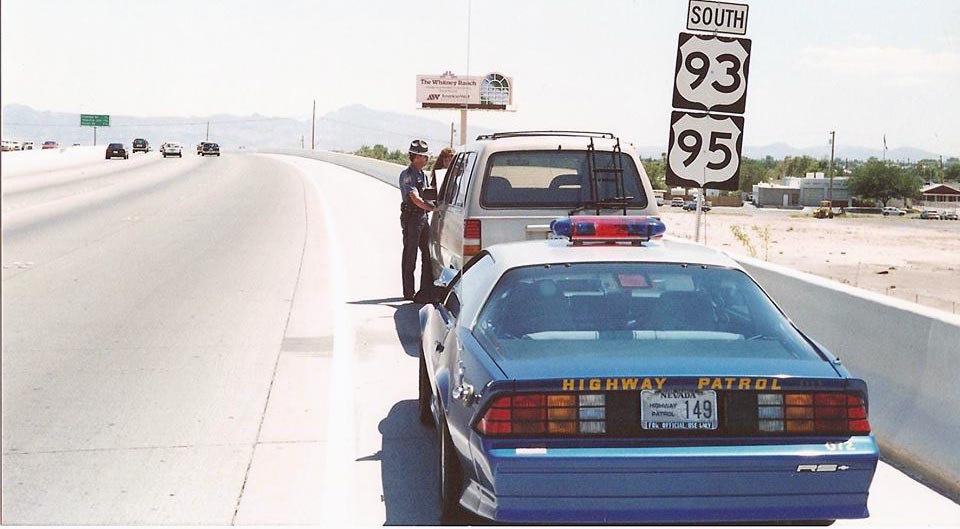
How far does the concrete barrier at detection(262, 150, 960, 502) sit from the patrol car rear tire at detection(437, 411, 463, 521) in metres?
2.66

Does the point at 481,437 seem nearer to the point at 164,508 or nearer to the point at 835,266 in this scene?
the point at 164,508

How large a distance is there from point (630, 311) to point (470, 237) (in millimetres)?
5073

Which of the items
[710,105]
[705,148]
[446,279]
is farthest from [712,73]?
[446,279]


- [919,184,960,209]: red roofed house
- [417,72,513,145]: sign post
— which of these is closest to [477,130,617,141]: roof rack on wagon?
[417,72,513,145]: sign post

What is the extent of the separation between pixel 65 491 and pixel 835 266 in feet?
90.8

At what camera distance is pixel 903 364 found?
22.8ft

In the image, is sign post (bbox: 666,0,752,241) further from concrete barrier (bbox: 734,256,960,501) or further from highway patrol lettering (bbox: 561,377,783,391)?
highway patrol lettering (bbox: 561,377,783,391)

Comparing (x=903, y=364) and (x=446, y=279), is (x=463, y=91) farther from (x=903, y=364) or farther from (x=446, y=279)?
(x=903, y=364)

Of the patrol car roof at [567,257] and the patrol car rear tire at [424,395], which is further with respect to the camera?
the patrol car rear tire at [424,395]

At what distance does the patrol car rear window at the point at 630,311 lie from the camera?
5.31m

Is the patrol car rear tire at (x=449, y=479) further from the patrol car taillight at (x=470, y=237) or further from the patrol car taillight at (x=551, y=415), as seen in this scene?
the patrol car taillight at (x=470, y=237)

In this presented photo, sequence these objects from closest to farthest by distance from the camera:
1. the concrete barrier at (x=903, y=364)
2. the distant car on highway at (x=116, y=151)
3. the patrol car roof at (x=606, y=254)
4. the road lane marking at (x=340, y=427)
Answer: the patrol car roof at (x=606, y=254), the road lane marking at (x=340, y=427), the concrete barrier at (x=903, y=364), the distant car on highway at (x=116, y=151)

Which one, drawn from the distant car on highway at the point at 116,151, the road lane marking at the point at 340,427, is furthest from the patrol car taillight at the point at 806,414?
the distant car on highway at the point at 116,151

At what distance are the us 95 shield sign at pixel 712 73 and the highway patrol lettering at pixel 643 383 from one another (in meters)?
7.72
